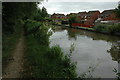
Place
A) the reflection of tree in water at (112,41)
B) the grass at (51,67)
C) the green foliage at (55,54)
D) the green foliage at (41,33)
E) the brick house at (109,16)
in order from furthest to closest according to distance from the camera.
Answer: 1. the brick house at (109,16)
2. the reflection of tree in water at (112,41)
3. the green foliage at (41,33)
4. the green foliage at (55,54)
5. the grass at (51,67)

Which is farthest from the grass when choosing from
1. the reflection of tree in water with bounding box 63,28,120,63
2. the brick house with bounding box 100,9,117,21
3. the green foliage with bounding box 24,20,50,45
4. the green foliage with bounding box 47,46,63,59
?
the brick house with bounding box 100,9,117,21

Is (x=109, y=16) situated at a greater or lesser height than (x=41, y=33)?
greater

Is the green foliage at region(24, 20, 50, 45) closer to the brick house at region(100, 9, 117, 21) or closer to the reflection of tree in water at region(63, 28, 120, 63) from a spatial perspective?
the reflection of tree in water at region(63, 28, 120, 63)

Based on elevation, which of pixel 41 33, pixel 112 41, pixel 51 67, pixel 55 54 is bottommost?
pixel 51 67

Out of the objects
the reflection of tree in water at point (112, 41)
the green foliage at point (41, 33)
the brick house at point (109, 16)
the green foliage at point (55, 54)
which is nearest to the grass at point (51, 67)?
the green foliage at point (55, 54)

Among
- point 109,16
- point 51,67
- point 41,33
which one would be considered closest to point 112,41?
point 41,33

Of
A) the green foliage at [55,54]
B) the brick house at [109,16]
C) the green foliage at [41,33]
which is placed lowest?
the green foliage at [55,54]

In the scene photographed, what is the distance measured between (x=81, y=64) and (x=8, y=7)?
521 cm

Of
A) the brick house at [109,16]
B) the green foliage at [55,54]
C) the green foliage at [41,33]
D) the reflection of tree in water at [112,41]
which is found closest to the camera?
the green foliage at [55,54]

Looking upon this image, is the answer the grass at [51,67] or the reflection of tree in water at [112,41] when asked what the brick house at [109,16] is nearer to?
the reflection of tree in water at [112,41]

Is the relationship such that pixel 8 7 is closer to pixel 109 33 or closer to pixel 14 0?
pixel 14 0

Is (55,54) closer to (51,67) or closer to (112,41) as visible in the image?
(51,67)

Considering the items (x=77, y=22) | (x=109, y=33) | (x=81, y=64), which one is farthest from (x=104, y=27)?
(x=81, y=64)

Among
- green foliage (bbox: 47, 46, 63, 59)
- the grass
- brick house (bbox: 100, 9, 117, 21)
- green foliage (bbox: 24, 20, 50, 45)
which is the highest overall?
brick house (bbox: 100, 9, 117, 21)
